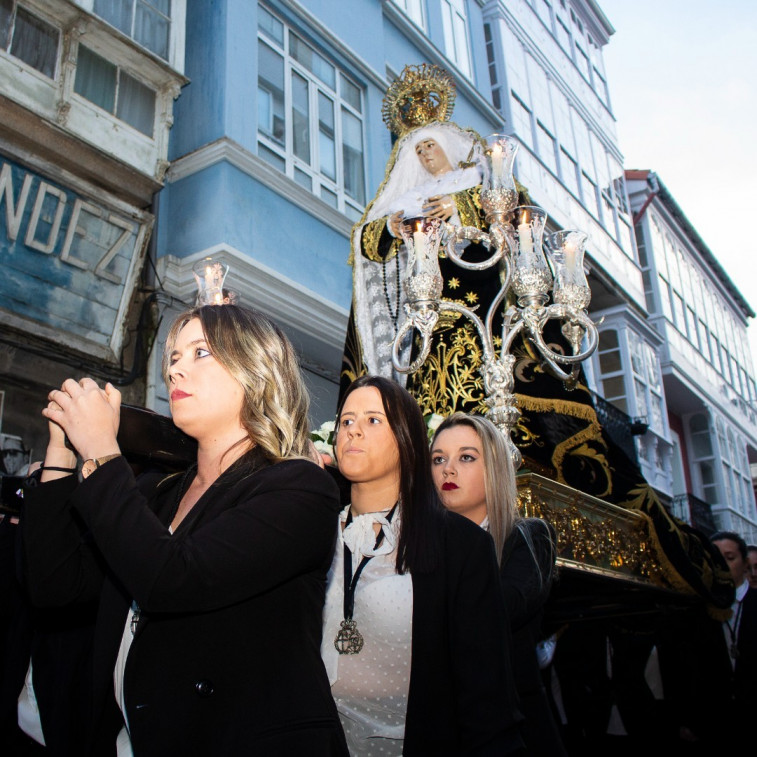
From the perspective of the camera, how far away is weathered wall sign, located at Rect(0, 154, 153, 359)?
233 inches

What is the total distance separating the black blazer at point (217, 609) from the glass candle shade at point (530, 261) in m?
2.79

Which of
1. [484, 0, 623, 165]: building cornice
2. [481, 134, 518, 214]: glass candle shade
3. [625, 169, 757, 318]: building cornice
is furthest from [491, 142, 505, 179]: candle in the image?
[625, 169, 757, 318]: building cornice

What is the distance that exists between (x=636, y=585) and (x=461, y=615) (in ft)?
7.43

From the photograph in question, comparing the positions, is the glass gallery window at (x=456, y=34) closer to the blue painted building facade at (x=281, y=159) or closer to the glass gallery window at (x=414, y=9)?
the glass gallery window at (x=414, y=9)

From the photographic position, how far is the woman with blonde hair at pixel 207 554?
137 cm

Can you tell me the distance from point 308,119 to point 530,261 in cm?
540

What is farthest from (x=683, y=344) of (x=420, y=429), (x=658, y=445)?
(x=420, y=429)

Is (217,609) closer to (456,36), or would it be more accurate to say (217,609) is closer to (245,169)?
(245,169)

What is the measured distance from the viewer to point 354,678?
218 cm

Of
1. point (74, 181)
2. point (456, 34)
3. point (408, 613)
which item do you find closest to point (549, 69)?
point (456, 34)

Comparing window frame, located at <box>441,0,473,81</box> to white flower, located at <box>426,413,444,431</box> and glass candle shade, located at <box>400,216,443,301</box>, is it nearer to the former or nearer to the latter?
glass candle shade, located at <box>400,216,443,301</box>

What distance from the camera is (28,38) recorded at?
644 centimetres

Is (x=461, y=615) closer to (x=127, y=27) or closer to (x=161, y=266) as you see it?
(x=161, y=266)

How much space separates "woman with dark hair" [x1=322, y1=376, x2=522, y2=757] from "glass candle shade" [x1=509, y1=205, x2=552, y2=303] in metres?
1.90
